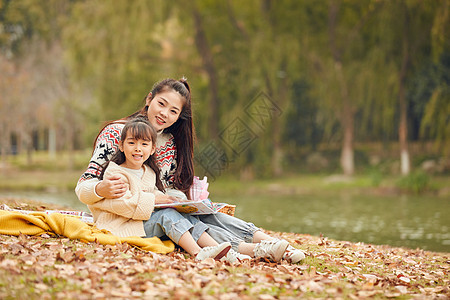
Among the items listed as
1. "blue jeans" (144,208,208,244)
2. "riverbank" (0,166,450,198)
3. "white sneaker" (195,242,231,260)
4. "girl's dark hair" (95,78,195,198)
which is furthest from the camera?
"riverbank" (0,166,450,198)

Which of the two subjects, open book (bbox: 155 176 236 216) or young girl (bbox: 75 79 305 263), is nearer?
young girl (bbox: 75 79 305 263)

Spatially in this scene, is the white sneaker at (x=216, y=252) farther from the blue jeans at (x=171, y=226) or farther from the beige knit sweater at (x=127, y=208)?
the beige knit sweater at (x=127, y=208)

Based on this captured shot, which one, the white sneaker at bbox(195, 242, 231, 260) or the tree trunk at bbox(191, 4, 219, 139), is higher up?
the tree trunk at bbox(191, 4, 219, 139)

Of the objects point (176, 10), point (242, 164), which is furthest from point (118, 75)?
point (242, 164)

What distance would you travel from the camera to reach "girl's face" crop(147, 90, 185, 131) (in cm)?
462

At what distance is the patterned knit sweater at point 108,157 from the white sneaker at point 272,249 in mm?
1016

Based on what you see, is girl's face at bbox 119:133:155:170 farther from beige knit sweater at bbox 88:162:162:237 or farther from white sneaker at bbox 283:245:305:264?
white sneaker at bbox 283:245:305:264

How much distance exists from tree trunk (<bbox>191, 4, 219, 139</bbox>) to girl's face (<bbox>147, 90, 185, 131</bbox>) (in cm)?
1529

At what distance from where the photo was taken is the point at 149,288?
10.4ft

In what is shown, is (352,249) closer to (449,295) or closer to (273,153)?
(449,295)

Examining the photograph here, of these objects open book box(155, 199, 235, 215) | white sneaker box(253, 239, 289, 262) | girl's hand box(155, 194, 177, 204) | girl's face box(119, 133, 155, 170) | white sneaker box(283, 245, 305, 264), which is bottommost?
white sneaker box(283, 245, 305, 264)

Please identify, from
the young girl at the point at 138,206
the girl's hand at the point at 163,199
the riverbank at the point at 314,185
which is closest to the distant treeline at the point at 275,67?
the riverbank at the point at 314,185

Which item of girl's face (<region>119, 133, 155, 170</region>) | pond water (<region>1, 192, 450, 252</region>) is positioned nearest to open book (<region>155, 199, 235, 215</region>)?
girl's face (<region>119, 133, 155, 170</region>)

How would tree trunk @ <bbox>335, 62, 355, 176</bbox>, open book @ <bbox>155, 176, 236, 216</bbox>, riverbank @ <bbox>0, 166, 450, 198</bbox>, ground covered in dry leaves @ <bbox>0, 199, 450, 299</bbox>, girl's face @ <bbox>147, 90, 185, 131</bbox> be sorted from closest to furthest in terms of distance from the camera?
ground covered in dry leaves @ <bbox>0, 199, 450, 299</bbox> → open book @ <bbox>155, 176, 236, 216</bbox> → girl's face @ <bbox>147, 90, 185, 131</bbox> → riverbank @ <bbox>0, 166, 450, 198</bbox> → tree trunk @ <bbox>335, 62, 355, 176</bbox>
